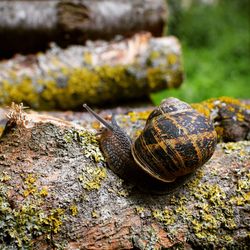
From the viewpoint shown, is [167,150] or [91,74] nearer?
[167,150]

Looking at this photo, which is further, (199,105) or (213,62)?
(213,62)

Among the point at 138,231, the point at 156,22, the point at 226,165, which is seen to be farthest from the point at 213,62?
the point at 138,231

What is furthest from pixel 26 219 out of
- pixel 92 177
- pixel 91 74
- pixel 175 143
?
pixel 91 74

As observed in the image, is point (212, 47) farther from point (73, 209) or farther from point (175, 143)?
point (73, 209)

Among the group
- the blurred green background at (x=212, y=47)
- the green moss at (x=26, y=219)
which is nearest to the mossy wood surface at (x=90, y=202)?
the green moss at (x=26, y=219)

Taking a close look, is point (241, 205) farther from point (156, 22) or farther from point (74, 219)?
point (156, 22)

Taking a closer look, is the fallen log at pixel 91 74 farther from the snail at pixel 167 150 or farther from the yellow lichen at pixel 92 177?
the yellow lichen at pixel 92 177

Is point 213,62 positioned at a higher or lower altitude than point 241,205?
lower
